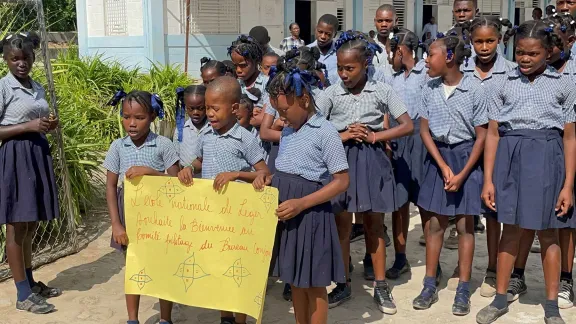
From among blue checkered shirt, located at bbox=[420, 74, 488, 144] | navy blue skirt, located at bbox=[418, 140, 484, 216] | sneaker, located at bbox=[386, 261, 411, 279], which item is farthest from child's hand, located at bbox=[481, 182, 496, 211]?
sneaker, located at bbox=[386, 261, 411, 279]

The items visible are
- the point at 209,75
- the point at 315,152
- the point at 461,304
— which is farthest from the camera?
the point at 209,75

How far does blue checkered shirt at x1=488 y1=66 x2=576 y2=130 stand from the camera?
11.5ft

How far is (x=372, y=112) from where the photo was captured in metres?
3.78

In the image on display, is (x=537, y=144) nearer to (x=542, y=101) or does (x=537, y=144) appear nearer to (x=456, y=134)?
(x=542, y=101)

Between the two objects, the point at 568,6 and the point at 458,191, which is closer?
the point at 458,191

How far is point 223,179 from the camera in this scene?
10.3 ft

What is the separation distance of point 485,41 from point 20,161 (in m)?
2.98

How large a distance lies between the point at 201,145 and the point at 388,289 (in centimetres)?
150

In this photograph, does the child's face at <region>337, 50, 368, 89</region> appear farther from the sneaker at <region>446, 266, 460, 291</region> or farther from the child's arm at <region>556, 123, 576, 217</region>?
the sneaker at <region>446, 266, 460, 291</region>

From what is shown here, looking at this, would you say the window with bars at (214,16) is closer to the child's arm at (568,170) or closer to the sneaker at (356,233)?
the sneaker at (356,233)

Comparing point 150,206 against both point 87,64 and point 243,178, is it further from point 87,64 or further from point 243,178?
point 87,64

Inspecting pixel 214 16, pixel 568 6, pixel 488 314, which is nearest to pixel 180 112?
pixel 488 314

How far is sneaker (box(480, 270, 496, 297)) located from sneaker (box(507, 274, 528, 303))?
109 millimetres

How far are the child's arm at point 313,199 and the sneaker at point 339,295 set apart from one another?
1164 millimetres
